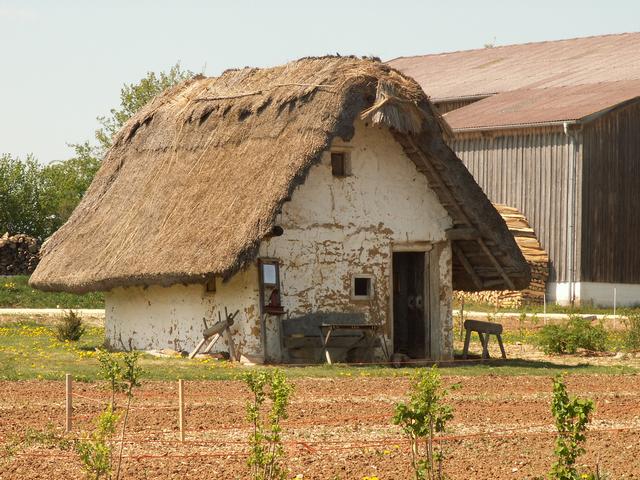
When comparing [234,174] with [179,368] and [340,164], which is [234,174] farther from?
[179,368]

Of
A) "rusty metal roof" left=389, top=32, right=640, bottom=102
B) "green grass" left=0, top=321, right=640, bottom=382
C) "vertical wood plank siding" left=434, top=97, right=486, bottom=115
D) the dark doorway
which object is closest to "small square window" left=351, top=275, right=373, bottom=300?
the dark doorway

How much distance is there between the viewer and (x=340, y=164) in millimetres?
25719

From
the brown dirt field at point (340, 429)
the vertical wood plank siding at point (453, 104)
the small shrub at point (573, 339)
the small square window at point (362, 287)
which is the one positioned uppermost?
the vertical wood plank siding at point (453, 104)

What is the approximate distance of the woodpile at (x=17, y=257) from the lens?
4606 centimetres

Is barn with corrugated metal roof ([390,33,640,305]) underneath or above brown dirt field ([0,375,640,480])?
above

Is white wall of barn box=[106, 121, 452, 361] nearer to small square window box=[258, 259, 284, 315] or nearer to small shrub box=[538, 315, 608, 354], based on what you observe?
small square window box=[258, 259, 284, 315]

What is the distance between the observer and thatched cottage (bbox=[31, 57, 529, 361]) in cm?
2444

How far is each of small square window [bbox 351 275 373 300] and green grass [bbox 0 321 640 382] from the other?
170 cm

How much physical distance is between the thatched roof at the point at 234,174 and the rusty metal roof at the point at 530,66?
66.7ft

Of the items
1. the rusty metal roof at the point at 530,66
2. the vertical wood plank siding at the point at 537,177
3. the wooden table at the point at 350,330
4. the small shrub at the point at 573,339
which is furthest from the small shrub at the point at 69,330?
the rusty metal roof at the point at 530,66

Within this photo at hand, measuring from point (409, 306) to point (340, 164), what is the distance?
3619mm

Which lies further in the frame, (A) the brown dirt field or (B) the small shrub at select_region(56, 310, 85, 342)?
(B) the small shrub at select_region(56, 310, 85, 342)

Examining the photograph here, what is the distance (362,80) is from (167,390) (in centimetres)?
762

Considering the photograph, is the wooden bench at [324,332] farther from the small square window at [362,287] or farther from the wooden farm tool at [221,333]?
the wooden farm tool at [221,333]
